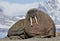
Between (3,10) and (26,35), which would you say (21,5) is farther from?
(26,35)

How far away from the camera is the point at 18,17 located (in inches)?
102

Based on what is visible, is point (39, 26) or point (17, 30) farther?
point (17, 30)

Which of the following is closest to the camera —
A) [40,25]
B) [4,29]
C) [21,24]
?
[40,25]

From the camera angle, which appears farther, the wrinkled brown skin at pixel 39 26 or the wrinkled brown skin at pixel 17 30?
the wrinkled brown skin at pixel 17 30

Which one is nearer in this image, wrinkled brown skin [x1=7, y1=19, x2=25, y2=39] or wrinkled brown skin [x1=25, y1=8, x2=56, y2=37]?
wrinkled brown skin [x1=25, y1=8, x2=56, y2=37]

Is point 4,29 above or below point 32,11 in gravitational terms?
below

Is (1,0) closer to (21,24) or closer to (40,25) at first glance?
(21,24)

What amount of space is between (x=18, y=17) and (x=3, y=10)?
0.22m

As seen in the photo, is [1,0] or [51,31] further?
[1,0]

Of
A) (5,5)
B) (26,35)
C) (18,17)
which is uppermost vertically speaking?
(5,5)

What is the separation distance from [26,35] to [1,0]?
97 cm

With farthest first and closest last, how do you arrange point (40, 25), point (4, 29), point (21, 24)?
point (4, 29) → point (21, 24) → point (40, 25)

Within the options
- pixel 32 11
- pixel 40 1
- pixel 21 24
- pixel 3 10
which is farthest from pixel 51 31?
pixel 3 10

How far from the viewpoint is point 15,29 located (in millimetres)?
2111
